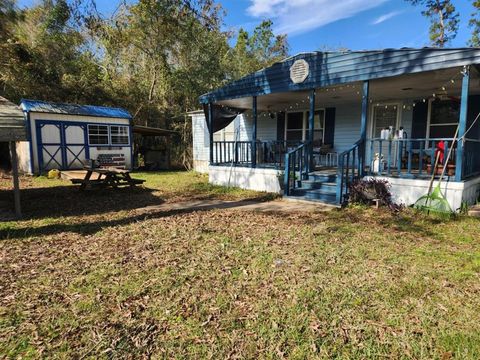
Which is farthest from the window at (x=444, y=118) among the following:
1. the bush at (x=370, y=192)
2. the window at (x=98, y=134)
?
the window at (x=98, y=134)

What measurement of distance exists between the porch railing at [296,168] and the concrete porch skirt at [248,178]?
0.53 m

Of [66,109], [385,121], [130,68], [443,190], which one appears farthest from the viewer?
[130,68]

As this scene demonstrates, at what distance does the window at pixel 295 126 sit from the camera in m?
11.4

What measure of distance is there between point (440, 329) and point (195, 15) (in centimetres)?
763

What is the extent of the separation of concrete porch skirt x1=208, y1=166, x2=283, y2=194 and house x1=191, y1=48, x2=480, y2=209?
3 cm

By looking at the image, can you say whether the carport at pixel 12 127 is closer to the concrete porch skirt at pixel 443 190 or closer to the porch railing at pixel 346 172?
the porch railing at pixel 346 172

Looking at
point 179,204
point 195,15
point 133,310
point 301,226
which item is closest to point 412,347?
point 133,310

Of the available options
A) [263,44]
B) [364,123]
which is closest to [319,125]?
[364,123]

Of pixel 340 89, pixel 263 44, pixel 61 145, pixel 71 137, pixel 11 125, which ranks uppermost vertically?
pixel 263 44

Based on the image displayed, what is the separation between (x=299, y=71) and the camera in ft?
26.2

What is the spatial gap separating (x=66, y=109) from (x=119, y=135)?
2.79 m

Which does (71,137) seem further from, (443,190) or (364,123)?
(443,190)

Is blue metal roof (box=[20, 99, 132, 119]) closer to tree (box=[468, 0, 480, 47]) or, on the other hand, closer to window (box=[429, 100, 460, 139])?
window (box=[429, 100, 460, 139])

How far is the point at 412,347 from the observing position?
222 centimetres
